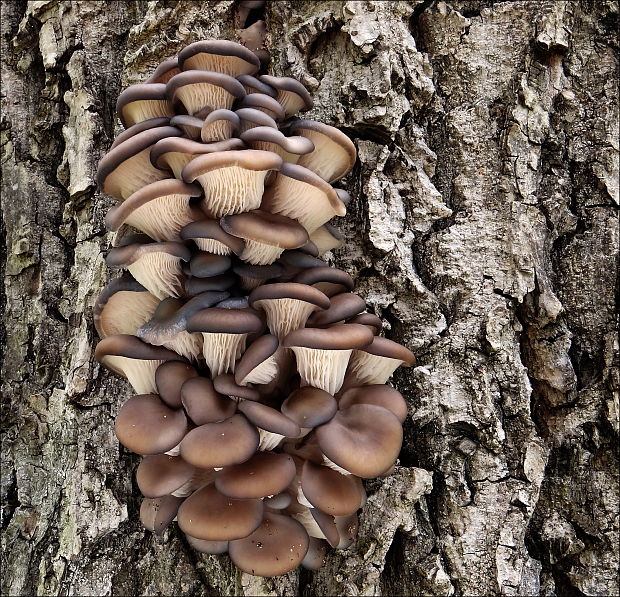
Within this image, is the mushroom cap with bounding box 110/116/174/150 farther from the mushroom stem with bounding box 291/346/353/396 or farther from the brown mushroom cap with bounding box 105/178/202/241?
the mushroom stem with bounding box 291/346/353/396

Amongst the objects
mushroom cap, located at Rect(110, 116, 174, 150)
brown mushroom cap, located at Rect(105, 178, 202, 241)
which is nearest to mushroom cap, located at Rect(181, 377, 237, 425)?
brown mushroom cap, located at Rect(105, 178, 202, 241)

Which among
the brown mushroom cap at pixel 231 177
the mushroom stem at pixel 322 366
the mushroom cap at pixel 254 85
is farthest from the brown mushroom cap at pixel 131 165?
the mushroom stem at pixel 322 366

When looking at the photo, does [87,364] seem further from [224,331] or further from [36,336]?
[224,331]

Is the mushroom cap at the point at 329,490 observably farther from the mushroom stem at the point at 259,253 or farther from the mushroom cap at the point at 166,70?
the mushroom cap at the point at 166,70

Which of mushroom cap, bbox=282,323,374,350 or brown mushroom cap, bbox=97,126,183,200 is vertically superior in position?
brown mushroom cap, bbox=97,126,183,200

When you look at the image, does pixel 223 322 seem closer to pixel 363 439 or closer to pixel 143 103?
pixel 363 439

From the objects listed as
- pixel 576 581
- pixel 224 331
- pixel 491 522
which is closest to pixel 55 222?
pixel 224 331
